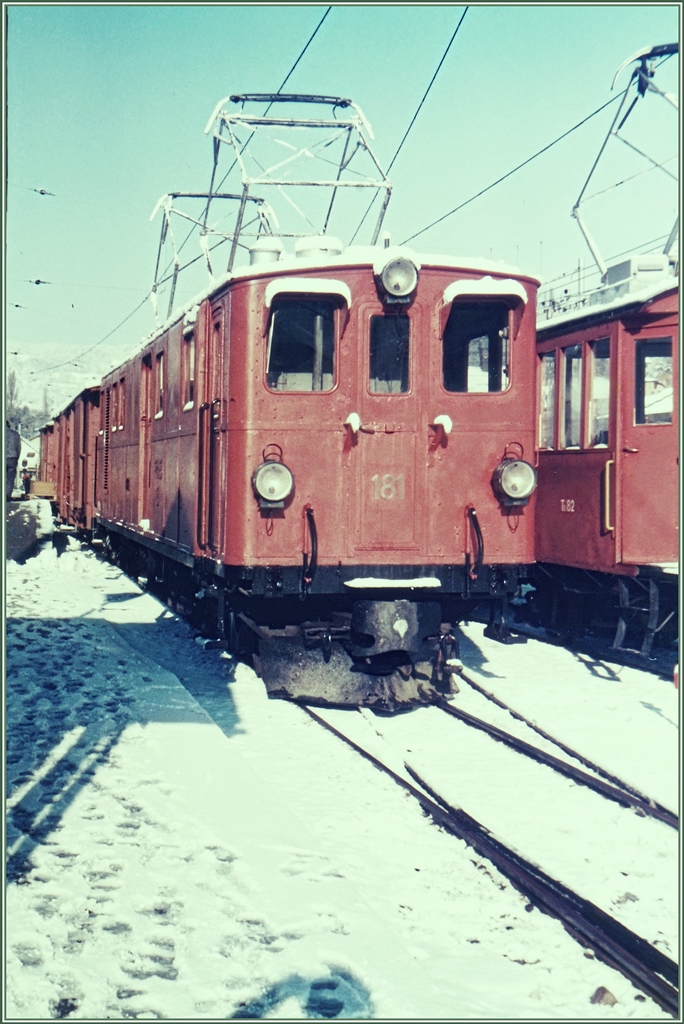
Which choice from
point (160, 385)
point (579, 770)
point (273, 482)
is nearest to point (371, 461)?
point (273, 482)

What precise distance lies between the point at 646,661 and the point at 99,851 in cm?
665

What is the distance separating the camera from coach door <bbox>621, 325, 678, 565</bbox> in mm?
9211

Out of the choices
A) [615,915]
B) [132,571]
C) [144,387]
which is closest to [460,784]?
[615,915]

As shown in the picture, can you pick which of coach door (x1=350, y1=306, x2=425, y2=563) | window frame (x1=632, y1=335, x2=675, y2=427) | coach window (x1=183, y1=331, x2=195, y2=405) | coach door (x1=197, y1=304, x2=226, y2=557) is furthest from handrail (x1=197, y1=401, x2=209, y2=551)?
window frame (x1=632, y1=335, x2=675, y2=427)

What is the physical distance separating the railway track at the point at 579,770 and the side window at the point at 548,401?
3.92 meters

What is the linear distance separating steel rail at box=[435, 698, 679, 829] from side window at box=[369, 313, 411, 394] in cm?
253

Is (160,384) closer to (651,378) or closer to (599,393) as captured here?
(599,393)

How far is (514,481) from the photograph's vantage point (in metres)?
7.65

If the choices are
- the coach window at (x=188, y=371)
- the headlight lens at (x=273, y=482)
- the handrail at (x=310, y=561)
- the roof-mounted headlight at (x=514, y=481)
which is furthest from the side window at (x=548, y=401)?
the headlight lens at (x=273, y=482)

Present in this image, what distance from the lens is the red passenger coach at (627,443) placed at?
921 cm

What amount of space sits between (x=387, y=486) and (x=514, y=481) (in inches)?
38.5

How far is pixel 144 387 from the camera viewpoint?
40.7 ft

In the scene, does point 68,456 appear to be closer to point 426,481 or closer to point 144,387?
point 144,387

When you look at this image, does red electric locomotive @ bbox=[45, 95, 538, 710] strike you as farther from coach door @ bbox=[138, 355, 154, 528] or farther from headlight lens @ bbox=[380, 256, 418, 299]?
coach door @ bbox=[138, 355, 154, 528]
